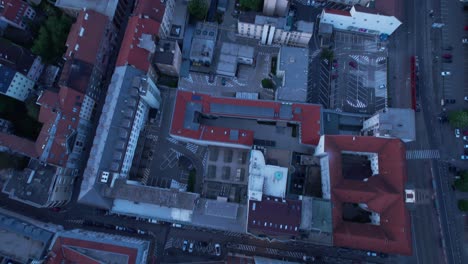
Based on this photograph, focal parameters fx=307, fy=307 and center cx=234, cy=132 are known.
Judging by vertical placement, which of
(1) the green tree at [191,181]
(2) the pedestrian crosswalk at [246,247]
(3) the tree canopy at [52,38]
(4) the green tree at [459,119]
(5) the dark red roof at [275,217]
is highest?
(3) the tree canopy at [52,38]

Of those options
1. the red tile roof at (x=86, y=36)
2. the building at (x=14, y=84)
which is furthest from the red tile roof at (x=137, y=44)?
the building at (x=14, y=84)

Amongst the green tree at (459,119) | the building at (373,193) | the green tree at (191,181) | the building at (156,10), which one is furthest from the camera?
the green tree at (191,181)

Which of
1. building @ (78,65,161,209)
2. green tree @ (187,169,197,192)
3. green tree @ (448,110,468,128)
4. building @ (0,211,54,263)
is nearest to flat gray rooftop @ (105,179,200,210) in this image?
building @ (78,65,161,209)

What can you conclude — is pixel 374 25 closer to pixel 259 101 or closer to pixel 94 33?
pixel 259 101

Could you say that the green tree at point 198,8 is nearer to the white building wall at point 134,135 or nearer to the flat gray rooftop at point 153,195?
the white building wall at point 134,135

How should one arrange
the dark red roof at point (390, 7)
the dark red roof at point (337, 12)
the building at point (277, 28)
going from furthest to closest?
the dark red roof at point (337, 12) → the dark red roof at point (390, 7) → the building at point (277, 28)

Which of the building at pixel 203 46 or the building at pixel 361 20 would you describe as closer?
the building at pixel 361 20

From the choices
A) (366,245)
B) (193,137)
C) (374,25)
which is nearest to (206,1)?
(193,137)

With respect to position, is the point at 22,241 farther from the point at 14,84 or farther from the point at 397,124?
the point at 397,124
